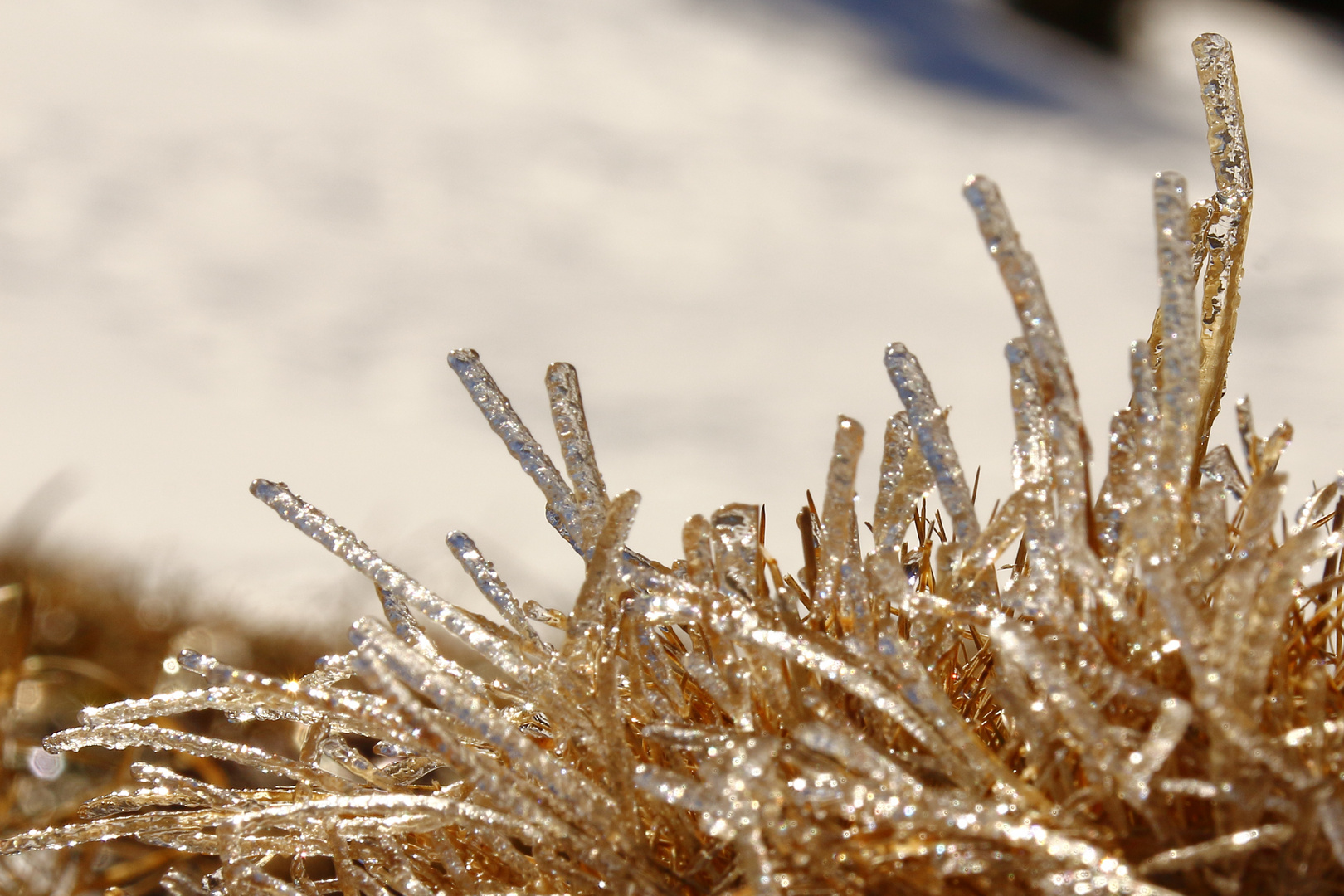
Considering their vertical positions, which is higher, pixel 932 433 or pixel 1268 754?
pixel 932 433

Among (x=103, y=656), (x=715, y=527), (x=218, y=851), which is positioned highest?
(x=103, y=656)

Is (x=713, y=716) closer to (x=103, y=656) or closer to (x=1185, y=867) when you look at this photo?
(x=1185, y=867)

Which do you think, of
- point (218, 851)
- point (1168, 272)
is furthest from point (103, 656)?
point (1168, 272)

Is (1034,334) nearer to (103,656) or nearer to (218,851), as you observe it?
(218,851)

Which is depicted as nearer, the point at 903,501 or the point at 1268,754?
the point at 1268,754

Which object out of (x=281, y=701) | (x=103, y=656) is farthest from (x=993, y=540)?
(x=103, y=656)

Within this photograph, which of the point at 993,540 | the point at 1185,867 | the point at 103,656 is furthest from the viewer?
the point at 103,656

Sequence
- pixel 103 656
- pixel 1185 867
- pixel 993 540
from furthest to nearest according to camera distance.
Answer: pixel 103 656 → pixel 993 540 → pixel 1185 867
